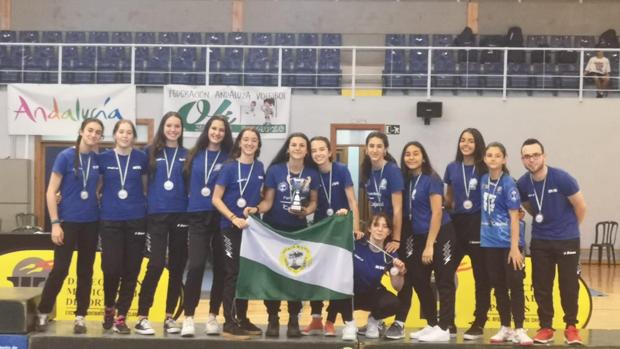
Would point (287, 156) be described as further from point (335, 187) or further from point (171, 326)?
point (171, 326)

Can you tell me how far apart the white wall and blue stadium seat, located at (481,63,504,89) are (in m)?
1.08

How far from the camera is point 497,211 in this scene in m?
5.90

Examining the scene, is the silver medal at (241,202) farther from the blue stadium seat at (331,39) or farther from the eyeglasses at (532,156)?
the blue stadium seat at (331,39)

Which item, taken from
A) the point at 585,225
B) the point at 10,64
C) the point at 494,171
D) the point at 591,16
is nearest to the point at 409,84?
the point at 585,225

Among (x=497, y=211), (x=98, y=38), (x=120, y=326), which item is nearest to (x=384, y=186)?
(x=497, y=211)

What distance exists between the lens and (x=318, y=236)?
6.19 metres

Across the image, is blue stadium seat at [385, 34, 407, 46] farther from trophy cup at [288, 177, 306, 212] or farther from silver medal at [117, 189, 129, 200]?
silver medal at [117, 189, 129, 200]

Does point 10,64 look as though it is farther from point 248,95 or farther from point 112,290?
point 112,290

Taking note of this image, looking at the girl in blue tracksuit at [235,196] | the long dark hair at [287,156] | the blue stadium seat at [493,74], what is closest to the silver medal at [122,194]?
the girl in blue tracksuit at [235,196]

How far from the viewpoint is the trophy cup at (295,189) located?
595cm

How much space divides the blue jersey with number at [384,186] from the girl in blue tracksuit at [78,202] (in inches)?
89.0

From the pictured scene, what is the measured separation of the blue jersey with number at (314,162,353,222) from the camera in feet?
20.4

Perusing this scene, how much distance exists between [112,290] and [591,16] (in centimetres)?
1734

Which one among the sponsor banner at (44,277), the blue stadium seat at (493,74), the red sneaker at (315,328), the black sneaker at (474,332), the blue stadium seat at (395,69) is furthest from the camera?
the blue stadium seat at (395,69)
